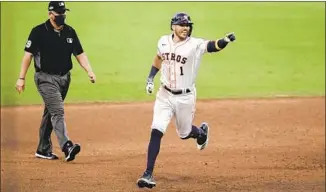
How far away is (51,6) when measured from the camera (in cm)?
646

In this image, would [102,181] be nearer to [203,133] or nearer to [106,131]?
[203,133]

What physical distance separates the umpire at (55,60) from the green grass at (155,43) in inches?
141

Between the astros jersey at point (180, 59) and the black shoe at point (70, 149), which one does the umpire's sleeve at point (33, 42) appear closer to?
the black shoe at point (70, 149)

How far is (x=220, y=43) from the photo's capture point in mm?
6215

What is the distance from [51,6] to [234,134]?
11.1 feet

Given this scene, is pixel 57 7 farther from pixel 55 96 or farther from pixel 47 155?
pixel 47 155

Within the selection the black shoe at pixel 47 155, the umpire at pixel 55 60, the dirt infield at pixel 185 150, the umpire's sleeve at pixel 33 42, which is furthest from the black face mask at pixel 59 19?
the black shoe at pixel 47 155

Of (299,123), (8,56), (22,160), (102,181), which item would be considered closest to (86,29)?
(8,56)

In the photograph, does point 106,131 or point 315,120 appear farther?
point 315,120

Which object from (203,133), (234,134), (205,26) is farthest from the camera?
(205,26)

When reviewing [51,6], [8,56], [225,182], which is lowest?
[225,182]

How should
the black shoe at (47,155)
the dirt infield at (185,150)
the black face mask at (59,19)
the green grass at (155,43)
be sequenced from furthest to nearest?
the green grass at (155,43) → the black shoe at (47,155) → the dirt infield at (185,150) → the black face mask at (59,19)

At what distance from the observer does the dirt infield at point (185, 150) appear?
22.0 feet

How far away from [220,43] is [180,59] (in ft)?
1.28
